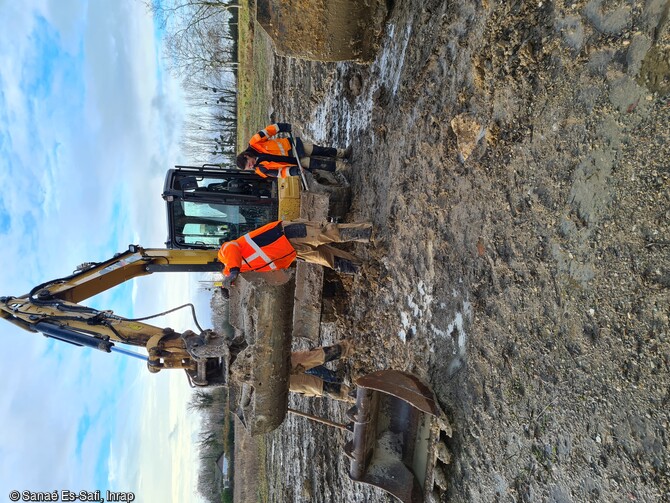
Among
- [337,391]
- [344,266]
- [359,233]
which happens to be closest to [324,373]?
[337,391]

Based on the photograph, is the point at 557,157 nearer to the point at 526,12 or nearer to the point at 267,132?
the point at 526,12

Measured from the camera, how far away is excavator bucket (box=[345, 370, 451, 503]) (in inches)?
128

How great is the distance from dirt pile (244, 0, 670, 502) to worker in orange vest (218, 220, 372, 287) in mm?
501

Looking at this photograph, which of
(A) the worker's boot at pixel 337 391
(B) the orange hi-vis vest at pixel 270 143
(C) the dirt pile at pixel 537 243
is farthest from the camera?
Result: (B) the orange hi-vis vest at pixel 270 143

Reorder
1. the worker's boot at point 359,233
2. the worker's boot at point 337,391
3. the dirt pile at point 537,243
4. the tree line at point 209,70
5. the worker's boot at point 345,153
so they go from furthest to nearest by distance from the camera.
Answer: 1. the tree line at point 209,70
2. the worker's boot at point 345,153
3. the worker's boot at point 337,391
4. the worker's boot at point 359,233
5. the dirt pile at point 537,243

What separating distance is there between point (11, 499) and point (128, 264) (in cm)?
556

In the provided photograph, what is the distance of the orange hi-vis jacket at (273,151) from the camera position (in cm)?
524

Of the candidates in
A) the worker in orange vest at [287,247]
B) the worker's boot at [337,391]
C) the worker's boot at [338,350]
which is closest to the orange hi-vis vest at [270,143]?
the worker in orange vest at [287,247]

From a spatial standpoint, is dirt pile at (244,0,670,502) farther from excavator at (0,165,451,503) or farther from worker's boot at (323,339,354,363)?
worker's boot at (323,339,354,363)

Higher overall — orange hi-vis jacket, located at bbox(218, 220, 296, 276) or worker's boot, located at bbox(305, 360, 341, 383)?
orange hi-vis jacket, located at bbox(218, 220, 296, 276)

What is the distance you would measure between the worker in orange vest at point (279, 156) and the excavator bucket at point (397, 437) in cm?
275

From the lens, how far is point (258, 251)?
14.1 ft

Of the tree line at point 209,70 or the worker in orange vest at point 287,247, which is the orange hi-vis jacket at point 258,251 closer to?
the worker in orange vest at point 287,247

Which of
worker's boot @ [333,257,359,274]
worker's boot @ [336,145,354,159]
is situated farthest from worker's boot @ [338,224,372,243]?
worker's boot @ [336,145,354,159]
